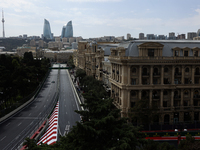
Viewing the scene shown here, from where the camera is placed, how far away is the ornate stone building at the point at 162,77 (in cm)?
4694

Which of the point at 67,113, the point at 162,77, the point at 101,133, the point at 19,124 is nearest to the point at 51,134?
the point at 19,124

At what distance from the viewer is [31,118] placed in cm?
5306

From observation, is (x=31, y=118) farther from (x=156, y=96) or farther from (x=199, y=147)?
(x=199, y=147)

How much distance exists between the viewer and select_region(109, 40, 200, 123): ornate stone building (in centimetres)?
4694

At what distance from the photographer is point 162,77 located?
156 feet

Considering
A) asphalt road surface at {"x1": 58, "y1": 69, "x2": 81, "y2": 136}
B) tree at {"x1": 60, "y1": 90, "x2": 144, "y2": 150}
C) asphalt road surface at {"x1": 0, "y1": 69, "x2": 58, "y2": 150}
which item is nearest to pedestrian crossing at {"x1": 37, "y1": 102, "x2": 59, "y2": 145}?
asphalt road surface at {"x1": 58, "y1": 69, "x2": 81, "y2": 136}

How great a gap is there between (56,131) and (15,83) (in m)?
27.5

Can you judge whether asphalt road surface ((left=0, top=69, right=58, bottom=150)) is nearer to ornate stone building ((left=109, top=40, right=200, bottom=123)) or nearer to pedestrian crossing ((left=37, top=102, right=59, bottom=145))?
pedestrian crossing ((left=37, top=102, right=59, bottom=145))

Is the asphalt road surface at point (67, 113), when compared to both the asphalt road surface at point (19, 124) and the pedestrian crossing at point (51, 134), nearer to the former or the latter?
the pedestrian crossing at point (51, 134)

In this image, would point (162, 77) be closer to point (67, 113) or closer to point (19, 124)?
point (67, 113)

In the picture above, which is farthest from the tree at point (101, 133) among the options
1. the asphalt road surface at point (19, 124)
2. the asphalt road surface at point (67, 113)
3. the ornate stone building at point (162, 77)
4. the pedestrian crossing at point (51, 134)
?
the ornate stone building at point (162, 77)

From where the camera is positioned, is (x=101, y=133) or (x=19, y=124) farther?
(x=19, y=124)

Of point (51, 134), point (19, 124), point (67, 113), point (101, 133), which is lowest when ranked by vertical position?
point (67, 113)

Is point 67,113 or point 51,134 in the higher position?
point 51,134
